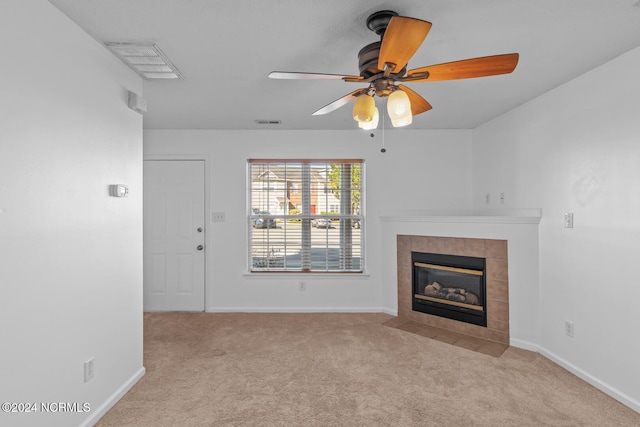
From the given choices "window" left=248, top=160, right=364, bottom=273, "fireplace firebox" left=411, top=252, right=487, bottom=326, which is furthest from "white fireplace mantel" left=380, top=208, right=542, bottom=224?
"window" left=248, top=160, right=364, bottom=273

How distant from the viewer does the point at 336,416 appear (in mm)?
2084

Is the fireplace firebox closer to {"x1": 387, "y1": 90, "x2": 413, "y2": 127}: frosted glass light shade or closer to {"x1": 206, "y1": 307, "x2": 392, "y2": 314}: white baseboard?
{"x1": 206, "y1": 307, "x2": 392, "y2": 314}: white baseboard

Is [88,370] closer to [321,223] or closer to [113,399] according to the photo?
[113,399]

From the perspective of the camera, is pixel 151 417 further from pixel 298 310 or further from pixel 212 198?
pixel 212 198

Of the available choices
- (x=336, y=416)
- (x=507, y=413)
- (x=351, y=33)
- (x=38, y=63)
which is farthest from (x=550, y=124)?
(x=38, y=63)

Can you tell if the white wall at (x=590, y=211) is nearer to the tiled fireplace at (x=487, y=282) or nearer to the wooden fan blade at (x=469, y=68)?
the tiled fireplace at (x=487, y=282)

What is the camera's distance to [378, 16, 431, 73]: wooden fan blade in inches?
51.3

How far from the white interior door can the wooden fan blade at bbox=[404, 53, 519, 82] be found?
327 cm

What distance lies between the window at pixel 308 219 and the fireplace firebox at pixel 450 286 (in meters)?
0.82

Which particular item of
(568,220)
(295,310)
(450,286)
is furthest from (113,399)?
(568,220)

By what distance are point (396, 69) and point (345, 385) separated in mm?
2150

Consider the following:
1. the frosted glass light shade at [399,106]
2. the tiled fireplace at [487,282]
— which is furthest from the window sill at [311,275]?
the frosted glass light shade at [399,106]

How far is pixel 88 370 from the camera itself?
1.97m

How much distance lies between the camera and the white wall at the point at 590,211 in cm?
224
